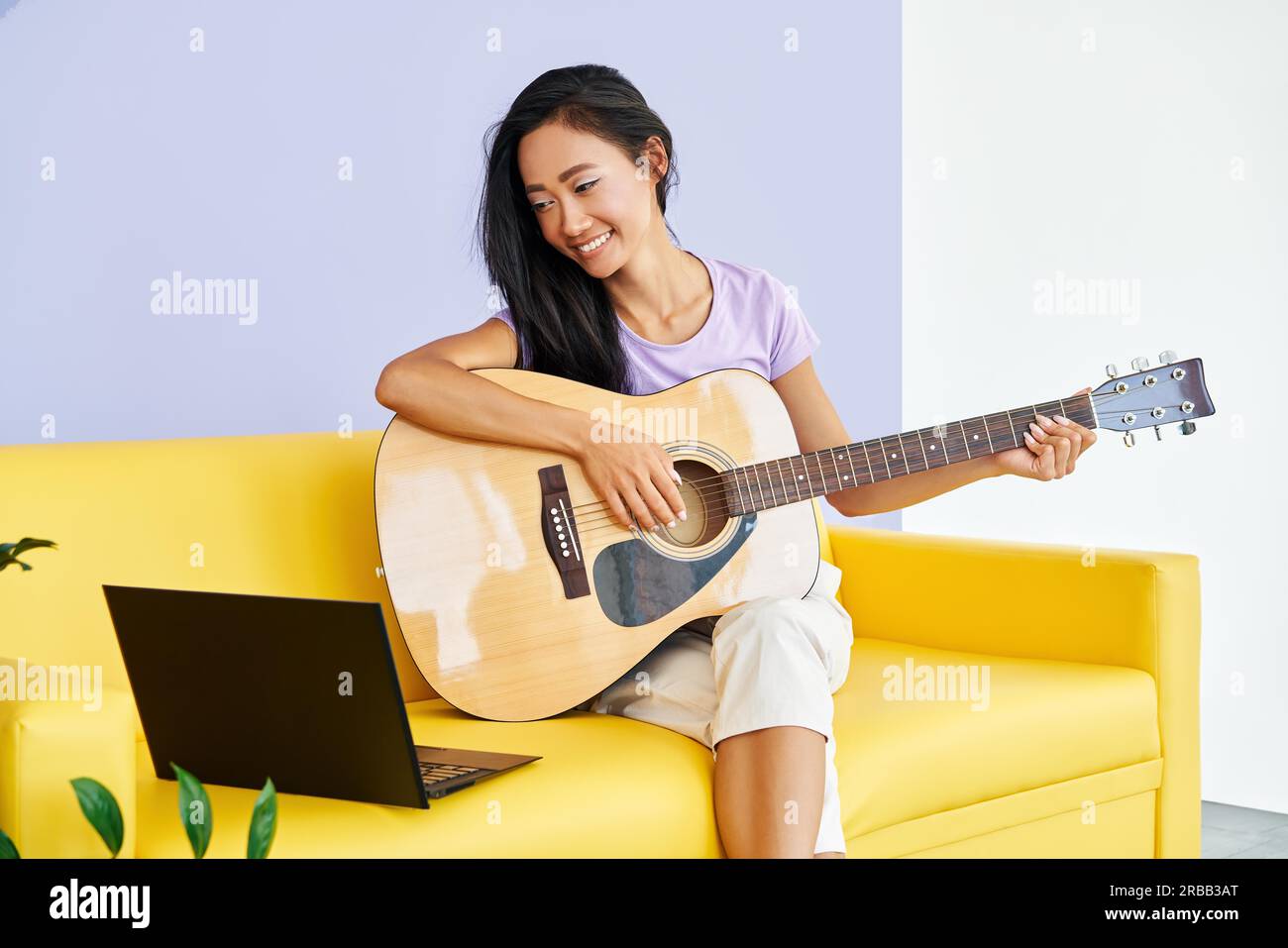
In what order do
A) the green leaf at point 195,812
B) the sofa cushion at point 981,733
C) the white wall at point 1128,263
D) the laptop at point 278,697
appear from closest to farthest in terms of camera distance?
the green leaf at point 195,812
the laptop at point 278,697
the sofa cushion at point 981,733
the white wall at point 1128,263

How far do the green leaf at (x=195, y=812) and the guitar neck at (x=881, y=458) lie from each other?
3.04 ft

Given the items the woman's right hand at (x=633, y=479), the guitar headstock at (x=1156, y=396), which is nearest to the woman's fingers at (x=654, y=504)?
the woman's right hand at (x=633, y=479)

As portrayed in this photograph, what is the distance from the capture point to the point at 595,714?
74.1 inches

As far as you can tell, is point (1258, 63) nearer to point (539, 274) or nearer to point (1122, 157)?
point (1122, 157)

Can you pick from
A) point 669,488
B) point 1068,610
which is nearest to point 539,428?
point 669,488

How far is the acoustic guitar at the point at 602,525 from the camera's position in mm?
1805

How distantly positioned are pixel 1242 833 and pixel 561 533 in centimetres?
181

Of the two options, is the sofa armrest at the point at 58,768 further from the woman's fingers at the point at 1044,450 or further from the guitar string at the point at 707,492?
the woman's fingers at the point at 1044,450

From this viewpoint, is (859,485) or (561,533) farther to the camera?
(859,485)

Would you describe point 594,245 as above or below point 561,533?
above

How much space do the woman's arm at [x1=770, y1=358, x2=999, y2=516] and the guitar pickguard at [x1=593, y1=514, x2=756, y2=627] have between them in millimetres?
304

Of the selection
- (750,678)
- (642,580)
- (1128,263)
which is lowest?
(750,678)

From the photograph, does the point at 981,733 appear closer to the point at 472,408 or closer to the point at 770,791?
the point at 770,791
